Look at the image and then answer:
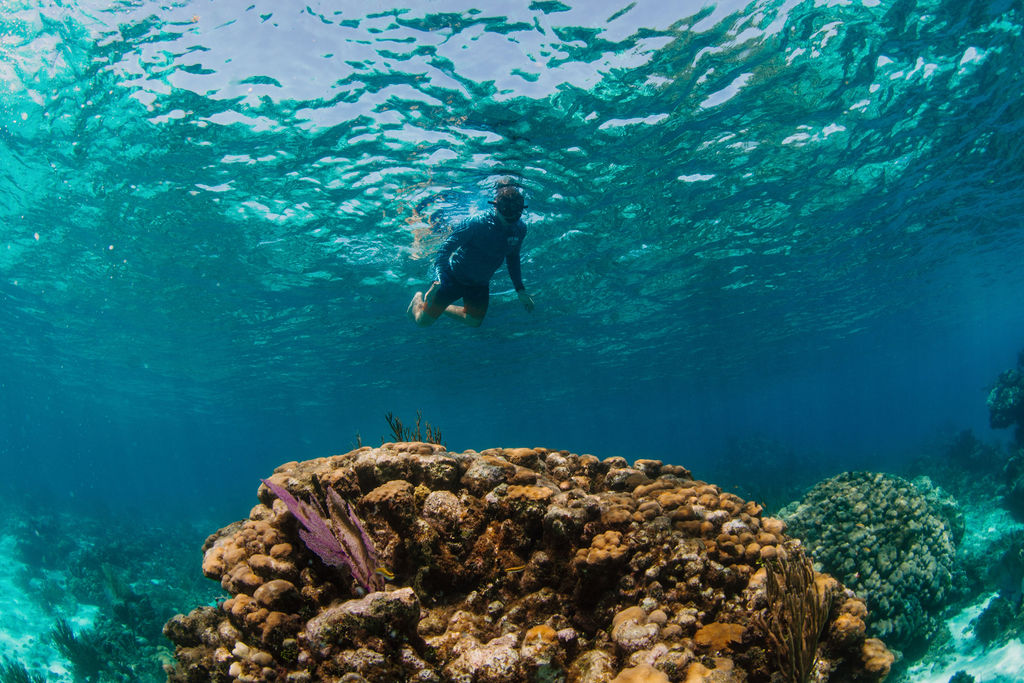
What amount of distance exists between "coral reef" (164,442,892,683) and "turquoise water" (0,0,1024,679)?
119 inches

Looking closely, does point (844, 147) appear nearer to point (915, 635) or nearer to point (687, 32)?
point (687, 32)

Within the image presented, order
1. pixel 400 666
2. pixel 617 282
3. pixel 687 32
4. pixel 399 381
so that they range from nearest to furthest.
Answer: pixel 400 666 → pixel 687 32 → pixel 617 282 → pixel 399 381

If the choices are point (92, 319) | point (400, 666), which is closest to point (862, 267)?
point (400, 666)

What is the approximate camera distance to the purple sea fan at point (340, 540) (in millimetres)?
3582

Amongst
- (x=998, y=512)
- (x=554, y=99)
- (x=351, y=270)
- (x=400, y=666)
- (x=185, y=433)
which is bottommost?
(x=998, y=512)

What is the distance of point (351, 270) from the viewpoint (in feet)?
60.3

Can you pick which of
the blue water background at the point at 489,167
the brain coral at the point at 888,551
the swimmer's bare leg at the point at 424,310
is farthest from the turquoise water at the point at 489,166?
the brain coral at the point at 888,551

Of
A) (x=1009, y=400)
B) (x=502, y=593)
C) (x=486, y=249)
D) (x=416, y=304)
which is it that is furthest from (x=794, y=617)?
(x=1009, y=400)

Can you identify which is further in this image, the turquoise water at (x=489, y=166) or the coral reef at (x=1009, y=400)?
the coral reef at (x=1009, y=400)

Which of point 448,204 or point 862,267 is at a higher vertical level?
point 448,204

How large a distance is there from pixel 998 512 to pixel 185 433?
88.7 meters

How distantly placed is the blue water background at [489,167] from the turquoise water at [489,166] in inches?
3.0

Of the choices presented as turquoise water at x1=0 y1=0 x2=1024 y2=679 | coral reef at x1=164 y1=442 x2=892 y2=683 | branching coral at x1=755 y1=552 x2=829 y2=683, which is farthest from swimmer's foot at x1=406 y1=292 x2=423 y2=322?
branching coral at x1=755 y1=552 x2=829 y2=683

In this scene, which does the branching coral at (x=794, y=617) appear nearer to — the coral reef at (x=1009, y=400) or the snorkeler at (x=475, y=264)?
the snorkeler at (x=475, y=264)
